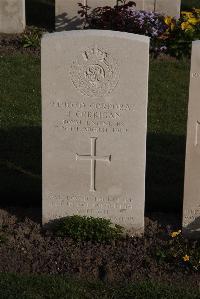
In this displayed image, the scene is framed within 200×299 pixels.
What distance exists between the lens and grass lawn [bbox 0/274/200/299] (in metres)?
6.25

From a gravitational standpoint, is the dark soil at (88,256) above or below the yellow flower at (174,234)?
below

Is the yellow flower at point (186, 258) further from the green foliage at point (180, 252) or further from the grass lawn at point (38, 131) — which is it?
the grass lawn at point (38, 131)

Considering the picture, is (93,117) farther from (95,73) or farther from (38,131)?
(38,131)

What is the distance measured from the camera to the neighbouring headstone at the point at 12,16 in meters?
13.7

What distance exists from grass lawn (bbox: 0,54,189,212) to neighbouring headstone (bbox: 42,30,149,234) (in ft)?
2.60

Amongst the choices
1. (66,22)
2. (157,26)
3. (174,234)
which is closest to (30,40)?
(66,22)

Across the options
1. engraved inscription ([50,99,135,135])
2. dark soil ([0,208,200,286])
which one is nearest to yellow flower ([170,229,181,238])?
dark soil ([0,208,200,286])

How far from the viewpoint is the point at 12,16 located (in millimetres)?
13773

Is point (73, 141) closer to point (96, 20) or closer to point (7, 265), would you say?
point (7, 265)

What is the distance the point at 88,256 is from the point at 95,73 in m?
1.71

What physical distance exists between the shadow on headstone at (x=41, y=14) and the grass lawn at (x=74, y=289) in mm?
8443

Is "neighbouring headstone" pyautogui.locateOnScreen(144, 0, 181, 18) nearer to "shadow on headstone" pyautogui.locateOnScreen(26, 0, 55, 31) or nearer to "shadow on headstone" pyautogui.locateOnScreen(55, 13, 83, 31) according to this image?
"shadow on headstone" pyautogui.locateOnScreen(55, 13, 83, 31)

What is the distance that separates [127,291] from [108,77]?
1.98 meters

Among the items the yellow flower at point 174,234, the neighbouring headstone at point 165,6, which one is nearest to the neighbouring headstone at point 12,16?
the neighbouring headstone at point 165,6
